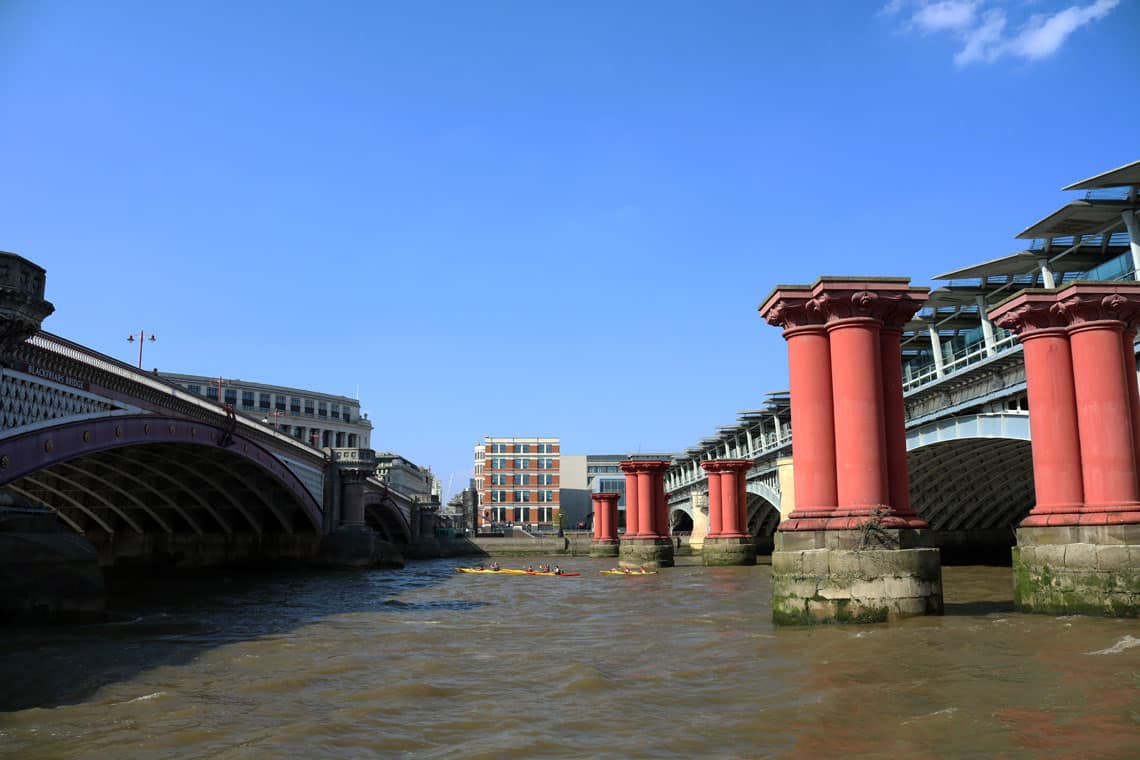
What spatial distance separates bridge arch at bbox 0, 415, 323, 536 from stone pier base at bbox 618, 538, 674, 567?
20.2 metres

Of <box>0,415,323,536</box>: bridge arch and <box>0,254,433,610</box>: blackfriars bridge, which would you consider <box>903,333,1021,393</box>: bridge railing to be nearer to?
<box>0,254,433,610</box>: blackfriars bridge

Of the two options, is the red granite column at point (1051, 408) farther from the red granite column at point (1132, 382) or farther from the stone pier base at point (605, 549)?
the stone pier base at point (605, 549)

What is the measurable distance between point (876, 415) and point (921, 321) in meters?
41.1

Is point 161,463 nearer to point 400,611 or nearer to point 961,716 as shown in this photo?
point 400,611

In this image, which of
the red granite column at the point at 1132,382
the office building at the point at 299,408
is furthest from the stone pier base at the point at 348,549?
the office building at the point at 299,408

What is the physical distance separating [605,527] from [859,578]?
62564mm

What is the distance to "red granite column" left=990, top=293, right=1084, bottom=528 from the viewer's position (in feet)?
60.0

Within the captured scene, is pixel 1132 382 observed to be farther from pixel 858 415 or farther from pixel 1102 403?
pixel 858 415

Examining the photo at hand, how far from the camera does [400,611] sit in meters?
26.5

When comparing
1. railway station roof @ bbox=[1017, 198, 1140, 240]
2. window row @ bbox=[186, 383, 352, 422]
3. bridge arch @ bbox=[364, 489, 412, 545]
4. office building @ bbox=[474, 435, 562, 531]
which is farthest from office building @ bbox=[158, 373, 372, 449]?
railway station roof @ bbox=[1017, 198, 1140, 240]

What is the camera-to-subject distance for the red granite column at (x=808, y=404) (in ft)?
55.8

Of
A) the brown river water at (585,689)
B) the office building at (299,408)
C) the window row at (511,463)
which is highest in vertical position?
the office building at (299,408)

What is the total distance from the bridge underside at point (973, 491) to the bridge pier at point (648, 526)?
542 inches

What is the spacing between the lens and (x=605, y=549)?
73.9m
